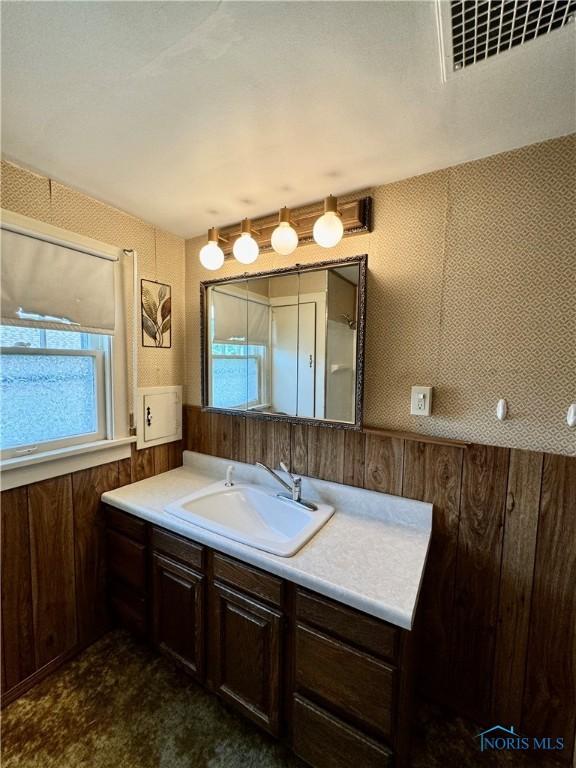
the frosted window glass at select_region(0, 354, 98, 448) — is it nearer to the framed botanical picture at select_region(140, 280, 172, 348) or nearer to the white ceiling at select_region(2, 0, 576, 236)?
the framed botanical picture at select_region(140, 280, 172, 348)

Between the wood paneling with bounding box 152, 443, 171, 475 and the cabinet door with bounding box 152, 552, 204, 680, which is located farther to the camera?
the wood paneling with bounding box 152, 443, 171, 475

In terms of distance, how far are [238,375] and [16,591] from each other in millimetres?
1360

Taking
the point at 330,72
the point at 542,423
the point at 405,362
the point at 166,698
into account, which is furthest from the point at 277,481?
the point at 330,72

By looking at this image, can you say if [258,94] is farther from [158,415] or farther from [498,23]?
[158,415]

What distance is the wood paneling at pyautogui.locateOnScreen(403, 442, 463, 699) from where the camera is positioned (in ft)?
4.35

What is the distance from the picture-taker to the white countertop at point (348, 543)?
99cm

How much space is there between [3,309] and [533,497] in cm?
218

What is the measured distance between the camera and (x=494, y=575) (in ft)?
4.17

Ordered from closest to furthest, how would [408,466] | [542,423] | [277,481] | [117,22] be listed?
[117,22] → [542,423] → [408,466] → [277,481]

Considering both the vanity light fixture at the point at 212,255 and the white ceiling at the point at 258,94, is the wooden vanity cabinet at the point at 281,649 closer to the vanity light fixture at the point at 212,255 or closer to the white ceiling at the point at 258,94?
the vanity light fixture at the point at 212,255

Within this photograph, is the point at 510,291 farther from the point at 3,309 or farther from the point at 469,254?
the point at 3,309

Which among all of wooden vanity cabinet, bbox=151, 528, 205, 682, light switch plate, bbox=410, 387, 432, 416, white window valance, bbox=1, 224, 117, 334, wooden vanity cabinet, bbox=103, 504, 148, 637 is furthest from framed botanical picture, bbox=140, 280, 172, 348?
light switch plate, bbox=410, 387, 432, 416

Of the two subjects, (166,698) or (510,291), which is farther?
(166,698)

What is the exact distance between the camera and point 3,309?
1.29 meters
